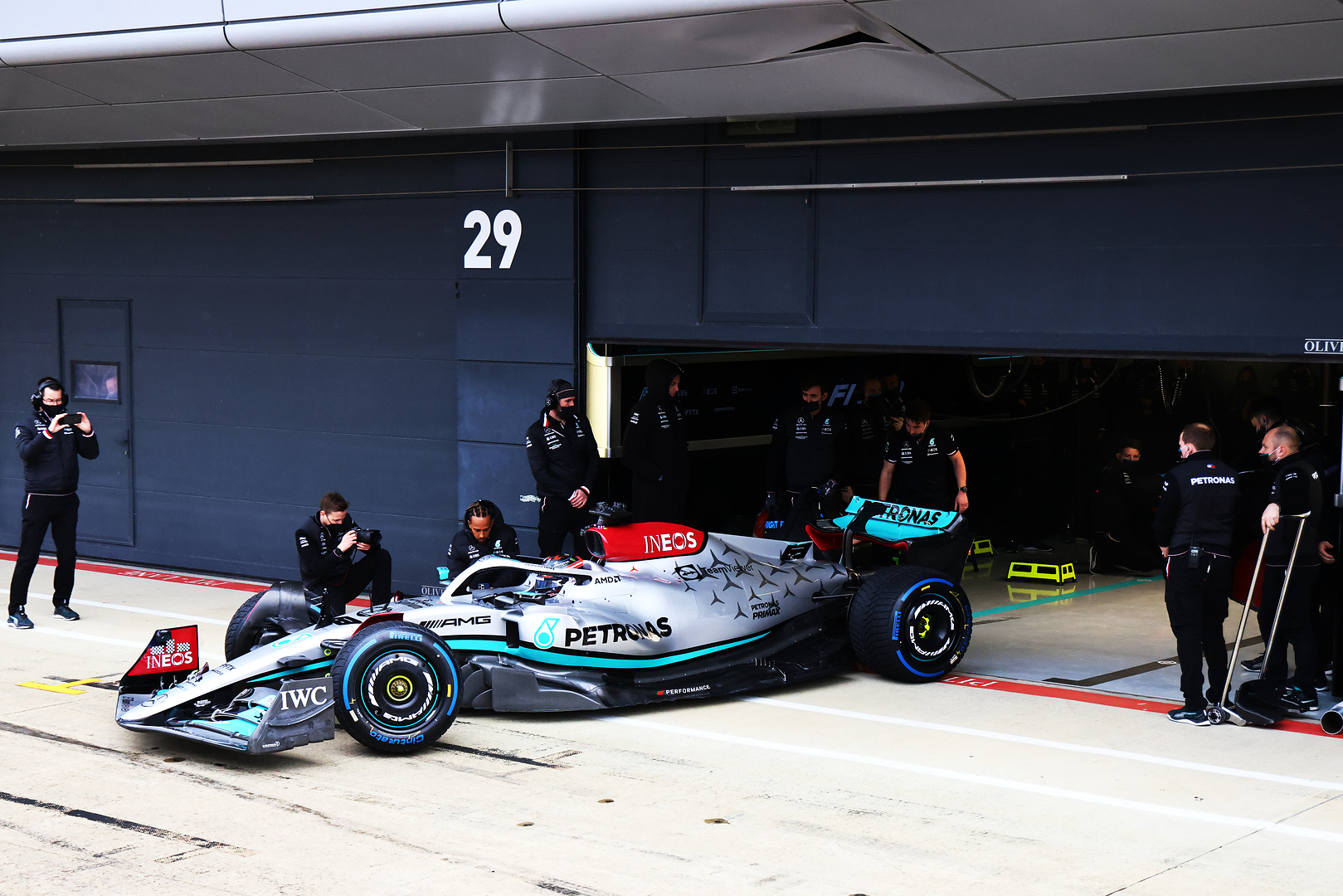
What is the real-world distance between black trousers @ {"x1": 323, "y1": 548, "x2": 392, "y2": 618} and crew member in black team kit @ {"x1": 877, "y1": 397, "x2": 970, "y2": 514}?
15.2 ft

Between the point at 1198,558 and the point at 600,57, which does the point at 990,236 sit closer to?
the point at 1198,558

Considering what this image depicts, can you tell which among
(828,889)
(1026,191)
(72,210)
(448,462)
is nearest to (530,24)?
(1026,191)

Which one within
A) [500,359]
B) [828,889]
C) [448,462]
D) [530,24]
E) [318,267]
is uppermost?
[530,24]

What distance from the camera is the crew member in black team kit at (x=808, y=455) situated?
11852mm

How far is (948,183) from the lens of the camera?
9.59 meters

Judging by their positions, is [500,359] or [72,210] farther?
[72,210]

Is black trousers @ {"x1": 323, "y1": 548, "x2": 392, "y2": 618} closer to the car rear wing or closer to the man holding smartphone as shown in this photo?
the man holding smartphone

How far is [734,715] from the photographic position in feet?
27.9

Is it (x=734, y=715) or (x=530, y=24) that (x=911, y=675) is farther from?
(x=530, y=24)

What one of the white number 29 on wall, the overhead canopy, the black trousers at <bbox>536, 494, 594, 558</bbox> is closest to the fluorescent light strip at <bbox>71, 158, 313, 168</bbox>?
the overhead canopy

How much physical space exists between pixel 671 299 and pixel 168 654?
15.6ft

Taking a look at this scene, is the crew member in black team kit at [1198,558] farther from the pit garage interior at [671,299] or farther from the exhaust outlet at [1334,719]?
the pit garage interior at [671,299]

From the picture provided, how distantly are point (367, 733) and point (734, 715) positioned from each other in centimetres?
223

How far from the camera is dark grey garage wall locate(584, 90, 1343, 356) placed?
8492 millimetres
